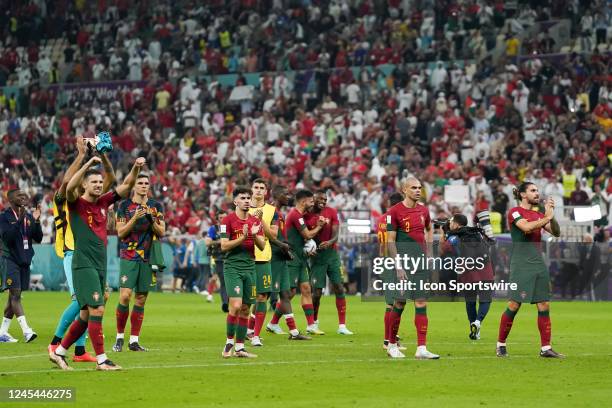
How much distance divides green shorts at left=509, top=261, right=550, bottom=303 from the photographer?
3.46 m

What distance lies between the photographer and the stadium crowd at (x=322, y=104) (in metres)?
37.6

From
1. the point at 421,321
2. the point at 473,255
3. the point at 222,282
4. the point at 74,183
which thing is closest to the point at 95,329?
the point at 74,183

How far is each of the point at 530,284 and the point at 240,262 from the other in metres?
3.86

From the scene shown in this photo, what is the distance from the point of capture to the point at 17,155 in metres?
49.8

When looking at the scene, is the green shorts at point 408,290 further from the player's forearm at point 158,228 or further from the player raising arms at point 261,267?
the player's forearm at point 158,228

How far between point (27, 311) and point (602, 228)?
46.3 ft

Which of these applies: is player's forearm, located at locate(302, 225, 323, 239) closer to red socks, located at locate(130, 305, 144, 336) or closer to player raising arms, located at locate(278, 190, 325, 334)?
player raising arms, located at locate(278, 190, 325, 334)

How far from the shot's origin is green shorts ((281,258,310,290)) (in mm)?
22281

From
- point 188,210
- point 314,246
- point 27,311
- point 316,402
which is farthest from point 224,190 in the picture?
point 316,402

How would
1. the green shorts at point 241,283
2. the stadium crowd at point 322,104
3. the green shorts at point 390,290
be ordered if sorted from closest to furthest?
1. the green shorts at point 241,283
2. the green shorts at point 390,290
3. the stadium crowd at point 322,104

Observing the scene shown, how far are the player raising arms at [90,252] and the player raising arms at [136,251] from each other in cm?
298

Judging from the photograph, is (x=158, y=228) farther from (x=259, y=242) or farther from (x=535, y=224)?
(x=535, y=224)

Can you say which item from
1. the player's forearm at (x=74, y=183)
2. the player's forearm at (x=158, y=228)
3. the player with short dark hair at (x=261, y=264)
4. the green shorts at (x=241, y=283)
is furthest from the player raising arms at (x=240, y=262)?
the player's forearm at (x=74, y=183)

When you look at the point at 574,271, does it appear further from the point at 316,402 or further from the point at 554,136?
the point at 316,402
